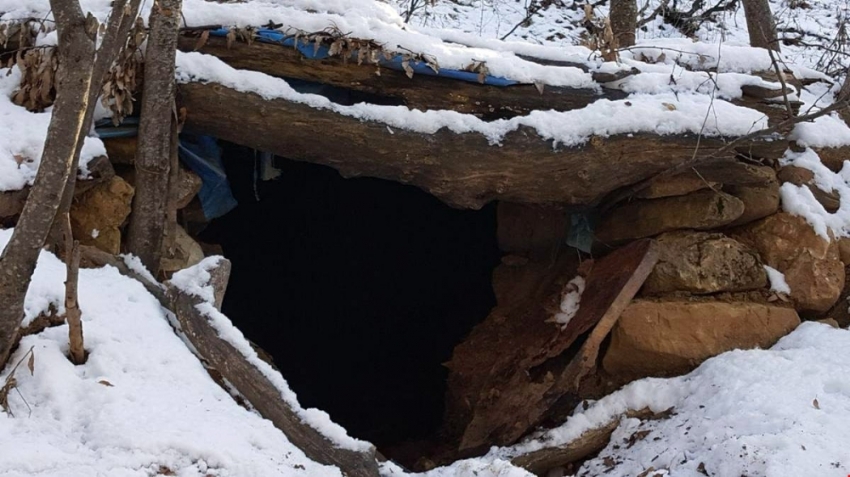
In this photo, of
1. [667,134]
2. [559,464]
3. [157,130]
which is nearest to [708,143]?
[667,134]

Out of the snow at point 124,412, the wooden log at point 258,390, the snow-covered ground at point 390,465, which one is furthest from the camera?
the wooden log at point 258,390

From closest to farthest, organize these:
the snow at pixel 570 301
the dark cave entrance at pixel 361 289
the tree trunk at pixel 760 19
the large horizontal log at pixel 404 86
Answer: the large horizontal log at pixel 404 86 < the snow at pixel 570 301 < the dark cave entrance at pixel 361 289 < the tree trunk at pixel 760 19

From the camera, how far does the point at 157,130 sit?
4.11m

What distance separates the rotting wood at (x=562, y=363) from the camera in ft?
15.1

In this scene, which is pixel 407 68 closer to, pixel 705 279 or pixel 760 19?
pixel 705 279

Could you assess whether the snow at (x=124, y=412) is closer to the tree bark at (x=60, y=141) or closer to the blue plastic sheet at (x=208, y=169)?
the tree bark at (x=60, y=141)

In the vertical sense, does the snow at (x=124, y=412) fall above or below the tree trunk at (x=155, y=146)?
below

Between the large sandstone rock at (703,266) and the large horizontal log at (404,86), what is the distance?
99 centimetres

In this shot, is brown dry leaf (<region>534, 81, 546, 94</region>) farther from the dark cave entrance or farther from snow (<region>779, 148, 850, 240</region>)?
the dark cave entrance

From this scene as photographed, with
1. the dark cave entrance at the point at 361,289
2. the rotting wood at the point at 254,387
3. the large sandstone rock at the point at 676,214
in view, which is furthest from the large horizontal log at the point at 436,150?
the dark cave entrance at the point at 361,289

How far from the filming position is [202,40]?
436 centimetres

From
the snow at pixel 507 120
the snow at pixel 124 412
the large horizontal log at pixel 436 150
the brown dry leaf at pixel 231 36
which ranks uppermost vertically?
the brown dry leaf at pixel 231 36

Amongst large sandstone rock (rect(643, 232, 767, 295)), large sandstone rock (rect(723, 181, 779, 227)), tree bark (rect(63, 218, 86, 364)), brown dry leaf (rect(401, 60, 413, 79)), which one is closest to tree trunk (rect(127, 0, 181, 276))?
tree bark (rect(63, 218, 86, 364))

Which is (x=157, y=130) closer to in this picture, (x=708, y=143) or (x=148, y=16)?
(x=148, y=16)
